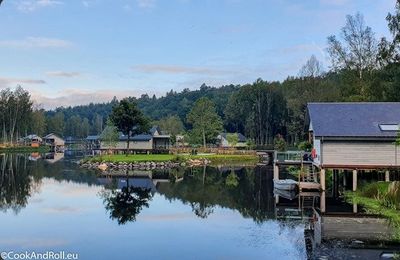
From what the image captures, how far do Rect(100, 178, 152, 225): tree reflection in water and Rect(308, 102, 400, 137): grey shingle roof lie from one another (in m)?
11.9

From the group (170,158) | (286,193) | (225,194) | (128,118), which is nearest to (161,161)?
(170,158)

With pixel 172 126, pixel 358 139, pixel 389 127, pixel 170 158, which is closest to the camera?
pixel 358 139

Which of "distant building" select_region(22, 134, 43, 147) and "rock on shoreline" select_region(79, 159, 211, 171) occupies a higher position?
"distant building" select_region(22, 134, 43, 147)

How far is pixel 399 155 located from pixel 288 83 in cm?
7988

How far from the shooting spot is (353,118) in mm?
31172

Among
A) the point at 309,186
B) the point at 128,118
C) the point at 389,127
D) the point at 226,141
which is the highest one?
the point at 128,118

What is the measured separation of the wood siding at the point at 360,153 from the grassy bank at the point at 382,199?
80.4 inches

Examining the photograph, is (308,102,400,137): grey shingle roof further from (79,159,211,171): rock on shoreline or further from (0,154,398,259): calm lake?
(79,159,211,171): rock on shoreline

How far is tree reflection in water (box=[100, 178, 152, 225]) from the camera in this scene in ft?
78.8

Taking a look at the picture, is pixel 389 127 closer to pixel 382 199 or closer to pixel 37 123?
pixel 382 199

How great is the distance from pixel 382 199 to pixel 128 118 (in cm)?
4541

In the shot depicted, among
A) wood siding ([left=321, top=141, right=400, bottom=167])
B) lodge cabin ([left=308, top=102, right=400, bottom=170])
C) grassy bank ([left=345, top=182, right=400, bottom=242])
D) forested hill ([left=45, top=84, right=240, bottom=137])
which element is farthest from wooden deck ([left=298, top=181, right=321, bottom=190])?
forested hill ([left=45, top=84, right=240, bottom=137])

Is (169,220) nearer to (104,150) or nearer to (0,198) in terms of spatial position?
(0,198)

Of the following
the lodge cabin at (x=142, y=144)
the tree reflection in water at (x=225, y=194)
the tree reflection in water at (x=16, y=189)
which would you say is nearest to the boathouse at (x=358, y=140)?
the tree reflection in water at (x=225, y=194)
